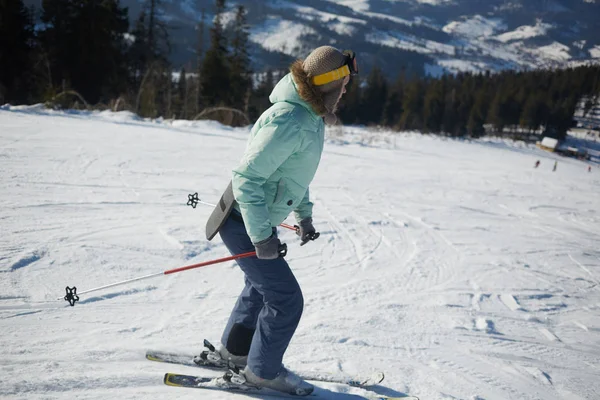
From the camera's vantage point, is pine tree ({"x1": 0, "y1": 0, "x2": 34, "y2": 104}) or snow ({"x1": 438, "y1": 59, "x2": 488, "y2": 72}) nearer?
pine tree ({"x1": 0, "y1": 0, "x2": 34, "y2": 104})

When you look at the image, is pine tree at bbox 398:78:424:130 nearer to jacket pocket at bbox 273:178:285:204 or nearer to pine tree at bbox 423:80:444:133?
pine tree at bbox 423:80:444:133

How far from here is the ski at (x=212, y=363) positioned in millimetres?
2615

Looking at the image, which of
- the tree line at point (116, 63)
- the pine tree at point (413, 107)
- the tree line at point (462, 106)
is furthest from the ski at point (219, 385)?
the pine tree at point (413, 107)

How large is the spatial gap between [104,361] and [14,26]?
85.1 ft

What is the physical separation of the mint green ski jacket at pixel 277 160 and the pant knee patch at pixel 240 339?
86 centimetres

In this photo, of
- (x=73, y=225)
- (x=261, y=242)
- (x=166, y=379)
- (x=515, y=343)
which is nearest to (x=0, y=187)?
(x=73, y=225)

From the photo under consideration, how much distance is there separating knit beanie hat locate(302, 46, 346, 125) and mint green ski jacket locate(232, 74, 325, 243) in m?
0.10

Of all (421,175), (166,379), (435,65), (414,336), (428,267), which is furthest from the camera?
(435,65)

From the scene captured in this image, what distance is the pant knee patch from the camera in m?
2.56

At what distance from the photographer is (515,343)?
3.32 m

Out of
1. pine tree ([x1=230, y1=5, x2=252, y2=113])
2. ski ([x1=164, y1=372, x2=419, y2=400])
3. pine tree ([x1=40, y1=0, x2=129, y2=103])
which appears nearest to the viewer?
ski ([x1=164, y1=372, x2=419, y2=400])

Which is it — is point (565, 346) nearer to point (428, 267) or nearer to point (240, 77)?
point (428, 267)

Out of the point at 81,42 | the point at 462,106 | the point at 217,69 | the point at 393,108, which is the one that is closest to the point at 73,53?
the point at 81,42

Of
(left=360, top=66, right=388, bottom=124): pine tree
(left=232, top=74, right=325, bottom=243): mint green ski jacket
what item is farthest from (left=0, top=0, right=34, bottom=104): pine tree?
(left=360, top=66, right=388, bottom=124): pine tree
